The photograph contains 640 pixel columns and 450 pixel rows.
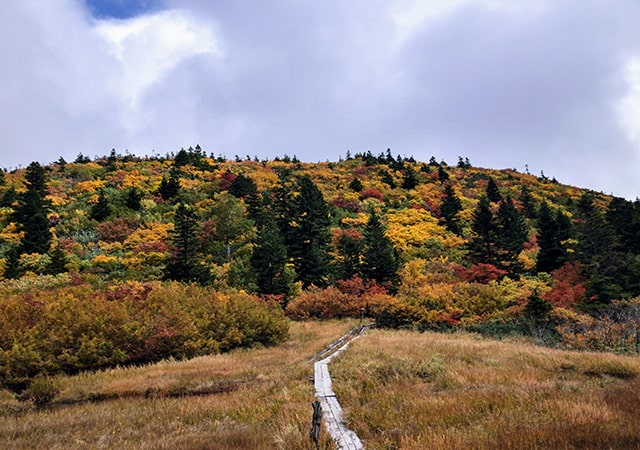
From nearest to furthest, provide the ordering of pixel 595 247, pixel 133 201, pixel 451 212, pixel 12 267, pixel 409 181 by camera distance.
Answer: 1. pixel 595 247
2. pixel 12 267
3. pixel 133 201
4. pixel 451 212
5. pixel 409 181

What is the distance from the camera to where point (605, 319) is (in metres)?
19.2

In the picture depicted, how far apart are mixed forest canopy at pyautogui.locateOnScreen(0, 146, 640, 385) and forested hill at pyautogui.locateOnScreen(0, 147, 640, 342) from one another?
0.15 metres

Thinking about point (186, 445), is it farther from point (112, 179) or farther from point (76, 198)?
point (112, 179)

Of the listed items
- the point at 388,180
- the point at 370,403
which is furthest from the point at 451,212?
the point at 370,403

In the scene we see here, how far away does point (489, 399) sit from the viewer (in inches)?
308

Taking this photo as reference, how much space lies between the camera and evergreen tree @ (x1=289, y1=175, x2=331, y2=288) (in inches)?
1378

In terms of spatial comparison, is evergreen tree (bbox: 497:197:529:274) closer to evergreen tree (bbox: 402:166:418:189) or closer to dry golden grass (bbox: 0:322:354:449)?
evergreen tree (bbox: 402:166:418:189)

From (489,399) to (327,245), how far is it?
1268 inches

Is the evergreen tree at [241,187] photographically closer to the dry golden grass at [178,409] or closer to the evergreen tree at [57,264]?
the evergreen tree at [57,264]

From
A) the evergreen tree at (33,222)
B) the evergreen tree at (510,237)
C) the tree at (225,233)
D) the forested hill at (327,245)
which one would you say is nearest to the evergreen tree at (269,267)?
the forested hill at (327,245)

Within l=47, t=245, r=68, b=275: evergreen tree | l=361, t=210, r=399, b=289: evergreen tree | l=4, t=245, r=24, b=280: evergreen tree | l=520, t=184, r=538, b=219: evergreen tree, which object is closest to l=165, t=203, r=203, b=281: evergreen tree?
l=47, t=245, r=68, b=275: evergreen tree

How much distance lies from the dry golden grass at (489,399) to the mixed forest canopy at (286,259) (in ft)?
27.3

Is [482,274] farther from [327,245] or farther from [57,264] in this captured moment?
[57,264]

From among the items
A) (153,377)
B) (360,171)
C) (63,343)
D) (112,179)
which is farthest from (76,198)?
(360,171)
